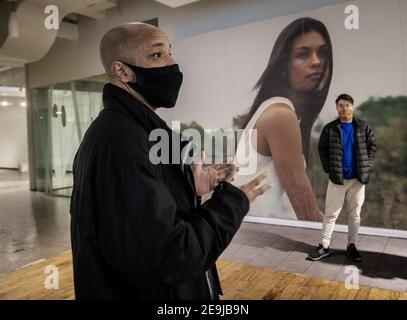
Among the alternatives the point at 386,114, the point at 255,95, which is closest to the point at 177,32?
the point at 255,95

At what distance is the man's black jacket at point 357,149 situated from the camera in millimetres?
3424

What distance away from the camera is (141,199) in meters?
0.79

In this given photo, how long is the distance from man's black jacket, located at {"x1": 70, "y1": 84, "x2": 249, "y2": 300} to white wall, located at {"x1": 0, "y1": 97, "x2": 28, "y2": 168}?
1516cm

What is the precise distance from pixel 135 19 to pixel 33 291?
4937 mm

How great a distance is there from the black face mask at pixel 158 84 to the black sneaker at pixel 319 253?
9.83 ft

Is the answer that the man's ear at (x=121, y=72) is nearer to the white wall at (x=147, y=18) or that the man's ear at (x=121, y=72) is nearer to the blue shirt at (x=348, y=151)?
the blue shirt at (x=348, y=151)

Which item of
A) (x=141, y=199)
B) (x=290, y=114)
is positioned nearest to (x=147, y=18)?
(x=290, y=114)

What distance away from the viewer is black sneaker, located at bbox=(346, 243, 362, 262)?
3.48 metres

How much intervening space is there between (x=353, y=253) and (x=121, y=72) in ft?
10.9

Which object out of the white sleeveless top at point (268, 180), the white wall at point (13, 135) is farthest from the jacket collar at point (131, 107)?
the white wall at point (13, 135)

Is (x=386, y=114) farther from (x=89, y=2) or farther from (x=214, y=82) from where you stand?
(x=89, y=2)

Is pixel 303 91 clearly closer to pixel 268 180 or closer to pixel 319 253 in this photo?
pixel 268 180

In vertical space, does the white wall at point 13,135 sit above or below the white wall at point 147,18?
below

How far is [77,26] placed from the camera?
24.2 feet
